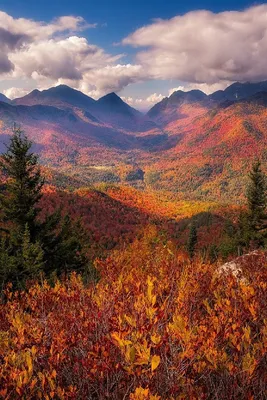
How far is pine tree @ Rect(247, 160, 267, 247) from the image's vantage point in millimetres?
38562

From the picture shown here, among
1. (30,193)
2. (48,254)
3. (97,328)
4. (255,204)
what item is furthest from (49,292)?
(255,204)

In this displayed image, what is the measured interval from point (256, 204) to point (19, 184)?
29376 mm

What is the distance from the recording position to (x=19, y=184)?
2281cm

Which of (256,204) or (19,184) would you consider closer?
(19,184)

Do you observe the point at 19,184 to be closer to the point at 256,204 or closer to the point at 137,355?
the point at 137,355

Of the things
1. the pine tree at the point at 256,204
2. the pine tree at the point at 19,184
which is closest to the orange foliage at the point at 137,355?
the pine tree at the point at 19,184

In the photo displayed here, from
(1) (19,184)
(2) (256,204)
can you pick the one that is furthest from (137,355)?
(2) (256,204)

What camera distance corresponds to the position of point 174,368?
3.87m

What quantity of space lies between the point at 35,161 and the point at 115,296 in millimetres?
18692

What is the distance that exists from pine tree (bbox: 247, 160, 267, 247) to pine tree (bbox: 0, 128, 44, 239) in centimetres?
2742

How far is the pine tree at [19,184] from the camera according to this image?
73.6ft

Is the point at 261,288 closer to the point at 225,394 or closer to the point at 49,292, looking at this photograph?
the point at 225,394

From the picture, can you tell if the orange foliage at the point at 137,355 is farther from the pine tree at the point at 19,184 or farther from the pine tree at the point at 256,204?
the pine tree at the point at 256,204

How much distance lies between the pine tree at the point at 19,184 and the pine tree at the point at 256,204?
90.0ft
